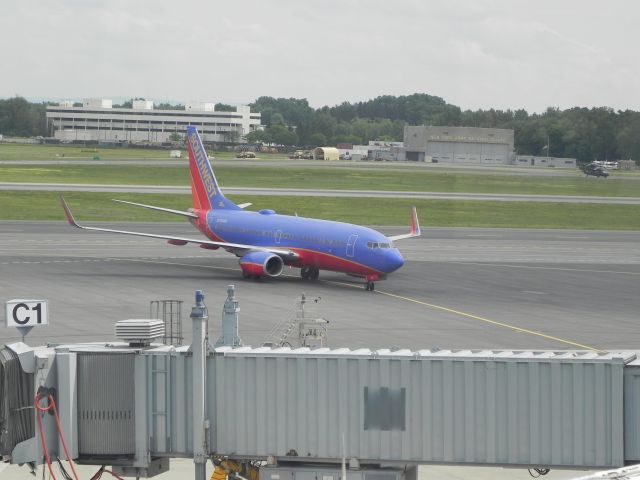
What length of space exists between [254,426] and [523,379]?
5.63 m

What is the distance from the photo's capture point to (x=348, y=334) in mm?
52969

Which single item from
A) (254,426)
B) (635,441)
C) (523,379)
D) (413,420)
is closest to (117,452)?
(254,426)

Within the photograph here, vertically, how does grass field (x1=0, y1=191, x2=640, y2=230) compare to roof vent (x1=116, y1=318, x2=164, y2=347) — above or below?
below

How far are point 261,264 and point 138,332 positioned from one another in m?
45.5

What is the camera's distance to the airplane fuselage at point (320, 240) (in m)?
69.8

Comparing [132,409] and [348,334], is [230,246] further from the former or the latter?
[132,409]

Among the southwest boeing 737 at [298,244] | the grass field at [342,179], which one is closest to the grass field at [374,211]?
the grass field at [342,179]

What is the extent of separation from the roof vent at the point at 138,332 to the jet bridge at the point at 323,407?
444mm

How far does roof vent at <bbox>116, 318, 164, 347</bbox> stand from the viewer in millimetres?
26250

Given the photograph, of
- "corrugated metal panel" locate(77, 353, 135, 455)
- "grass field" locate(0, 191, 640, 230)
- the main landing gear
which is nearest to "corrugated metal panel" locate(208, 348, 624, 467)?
"corrugated metal panel" locate(77, 353, 135, 455)

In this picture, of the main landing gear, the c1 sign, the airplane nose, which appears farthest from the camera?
the main landing gear

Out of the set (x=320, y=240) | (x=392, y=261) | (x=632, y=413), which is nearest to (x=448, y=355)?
(x=632, y=413)

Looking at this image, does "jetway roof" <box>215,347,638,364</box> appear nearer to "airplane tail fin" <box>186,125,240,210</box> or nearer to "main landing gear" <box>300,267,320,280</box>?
"main landing gear" <box>300,267,320,280</box>

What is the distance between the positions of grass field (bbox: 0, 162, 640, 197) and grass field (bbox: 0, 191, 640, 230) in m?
22.0
